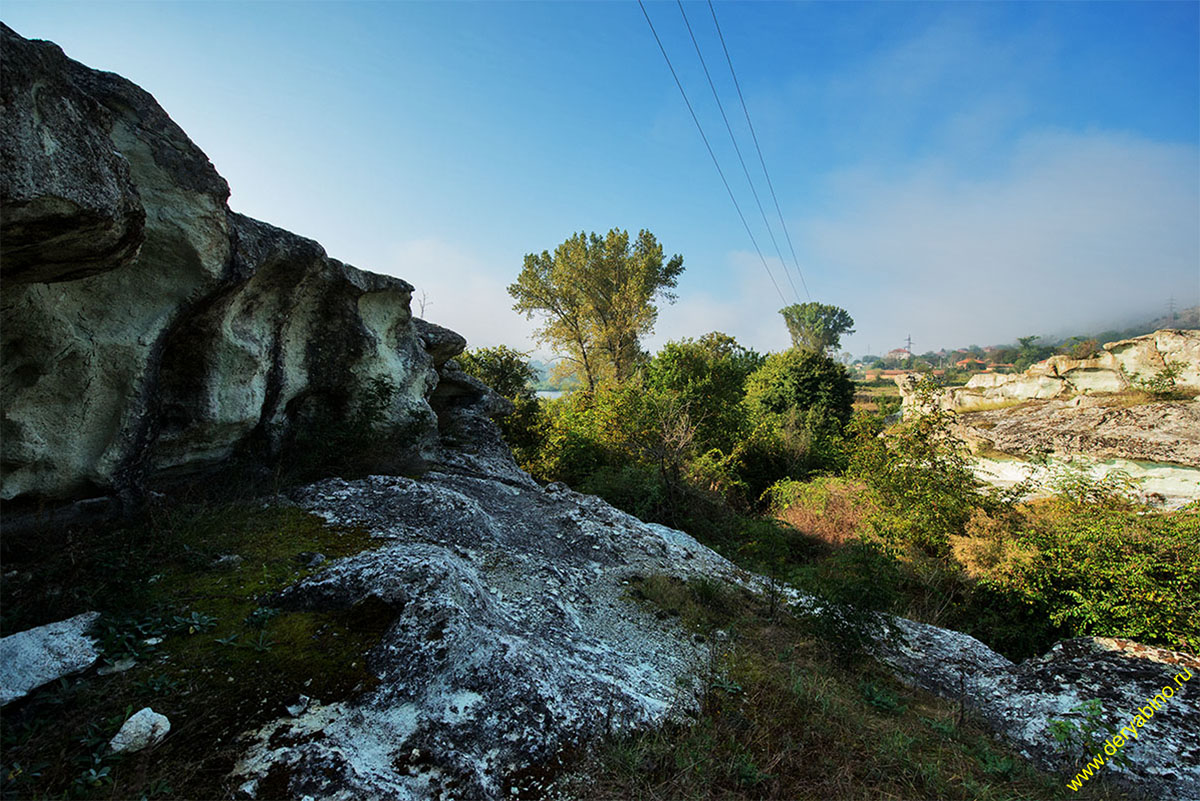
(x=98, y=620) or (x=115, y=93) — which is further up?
(x=115, y=93)

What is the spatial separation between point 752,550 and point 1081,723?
5828 mm

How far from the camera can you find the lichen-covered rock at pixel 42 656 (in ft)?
8.13

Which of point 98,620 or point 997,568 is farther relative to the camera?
point 997,568

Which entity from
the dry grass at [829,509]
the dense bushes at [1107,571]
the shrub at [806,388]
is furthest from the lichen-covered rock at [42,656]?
the shrub at [806,388]

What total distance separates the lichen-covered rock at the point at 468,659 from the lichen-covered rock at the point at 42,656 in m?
1.08

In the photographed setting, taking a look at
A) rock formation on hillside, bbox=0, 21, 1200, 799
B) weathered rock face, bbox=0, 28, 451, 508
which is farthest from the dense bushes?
weathered rock face, bbox=0, 28, 451, 508

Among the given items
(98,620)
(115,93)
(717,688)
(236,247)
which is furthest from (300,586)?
(115,93)

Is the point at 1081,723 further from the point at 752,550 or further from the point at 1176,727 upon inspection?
the point at 752,550

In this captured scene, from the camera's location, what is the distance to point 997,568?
26.1 feet

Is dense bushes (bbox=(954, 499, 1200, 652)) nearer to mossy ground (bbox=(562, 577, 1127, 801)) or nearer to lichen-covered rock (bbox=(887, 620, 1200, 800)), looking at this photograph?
lichen-covered rock (bbox=(887, 620, 1200, 800))

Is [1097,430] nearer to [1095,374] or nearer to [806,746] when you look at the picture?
[1095,374]

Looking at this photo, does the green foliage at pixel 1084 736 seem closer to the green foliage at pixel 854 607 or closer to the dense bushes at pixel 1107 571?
the green foliage at pixel 854 607

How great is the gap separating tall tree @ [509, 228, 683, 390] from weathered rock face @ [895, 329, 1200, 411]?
13.3 m

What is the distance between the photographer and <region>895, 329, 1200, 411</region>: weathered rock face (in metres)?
12.7
